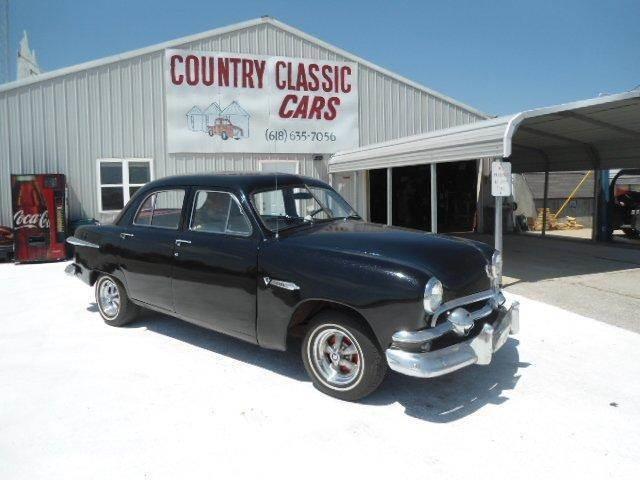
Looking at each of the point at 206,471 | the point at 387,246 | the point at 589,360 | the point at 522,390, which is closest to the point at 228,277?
the point at 387,246

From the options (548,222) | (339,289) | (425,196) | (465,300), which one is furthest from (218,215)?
(548,222)

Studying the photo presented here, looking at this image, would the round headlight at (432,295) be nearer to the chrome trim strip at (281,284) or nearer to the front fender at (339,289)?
the front fender at (339,289)

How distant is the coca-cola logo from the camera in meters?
10.5

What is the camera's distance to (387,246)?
12.4 ft

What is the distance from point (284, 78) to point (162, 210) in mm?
9273

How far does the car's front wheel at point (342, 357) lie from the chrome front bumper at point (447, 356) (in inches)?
9.4

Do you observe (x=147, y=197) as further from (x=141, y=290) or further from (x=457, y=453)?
(x=457, y=453)

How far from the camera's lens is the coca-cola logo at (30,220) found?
1053 centimetres

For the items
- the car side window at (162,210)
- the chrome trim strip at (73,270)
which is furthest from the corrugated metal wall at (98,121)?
the car side window at (162,210)

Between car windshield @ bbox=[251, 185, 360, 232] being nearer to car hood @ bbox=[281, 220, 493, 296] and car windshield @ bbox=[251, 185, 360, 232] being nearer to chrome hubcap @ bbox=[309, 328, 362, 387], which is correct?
car hood @ bbox=[281, 220, 493, 296]

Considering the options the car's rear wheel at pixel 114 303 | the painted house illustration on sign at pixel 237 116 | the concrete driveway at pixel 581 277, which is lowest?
the concrete driveway at pixel 581 277

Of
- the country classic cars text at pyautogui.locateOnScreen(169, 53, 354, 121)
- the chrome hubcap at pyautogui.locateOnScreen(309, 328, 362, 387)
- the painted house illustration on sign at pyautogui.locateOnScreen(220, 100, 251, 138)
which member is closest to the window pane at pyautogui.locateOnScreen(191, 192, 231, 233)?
the chrome hubcap at pyautogui.locateOnScreen(309, 328, 362, 387)

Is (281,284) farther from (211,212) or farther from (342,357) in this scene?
(211,212)

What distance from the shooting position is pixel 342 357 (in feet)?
12.3
